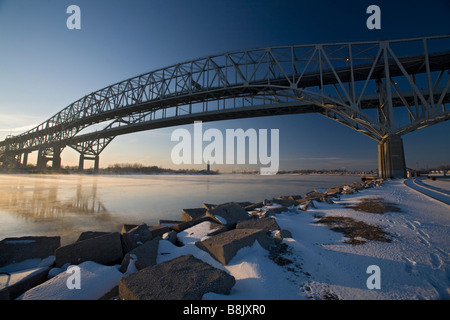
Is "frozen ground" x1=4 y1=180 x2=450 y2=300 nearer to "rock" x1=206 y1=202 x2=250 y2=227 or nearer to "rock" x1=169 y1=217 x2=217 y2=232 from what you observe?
"rock" x1=169 y1=217 x2=217 y2=232

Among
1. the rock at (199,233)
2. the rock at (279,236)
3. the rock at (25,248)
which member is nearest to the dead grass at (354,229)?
the rock at (279,236)

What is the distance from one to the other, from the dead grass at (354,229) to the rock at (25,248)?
14.0 feet

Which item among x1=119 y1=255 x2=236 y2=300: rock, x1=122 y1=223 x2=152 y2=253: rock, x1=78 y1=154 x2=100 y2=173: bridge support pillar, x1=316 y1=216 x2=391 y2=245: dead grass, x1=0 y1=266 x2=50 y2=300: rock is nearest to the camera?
x1=119 y1=255 x2=236 y2=300: rock

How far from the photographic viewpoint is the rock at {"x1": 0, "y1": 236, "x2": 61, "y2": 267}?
243 centimetres

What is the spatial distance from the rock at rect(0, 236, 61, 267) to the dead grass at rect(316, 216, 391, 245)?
4266 millimetres

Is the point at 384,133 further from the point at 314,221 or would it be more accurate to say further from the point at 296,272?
the point at 296,272

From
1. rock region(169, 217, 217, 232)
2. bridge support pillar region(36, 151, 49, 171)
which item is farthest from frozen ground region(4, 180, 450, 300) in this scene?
bridge support pillar region(36, 151, 49, 171)

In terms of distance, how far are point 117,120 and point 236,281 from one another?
4573 cm

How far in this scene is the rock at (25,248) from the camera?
243 cm

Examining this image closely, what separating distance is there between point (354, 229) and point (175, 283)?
2.92 meters

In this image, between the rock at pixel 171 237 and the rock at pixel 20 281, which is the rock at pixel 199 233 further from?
the rock at pixel 20 281

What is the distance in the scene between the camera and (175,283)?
1504 millimetres

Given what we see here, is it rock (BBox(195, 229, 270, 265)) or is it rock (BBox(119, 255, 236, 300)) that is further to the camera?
rock (BBox(195, 229, 270, 265))

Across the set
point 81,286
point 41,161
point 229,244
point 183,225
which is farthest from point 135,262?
point 41,161
